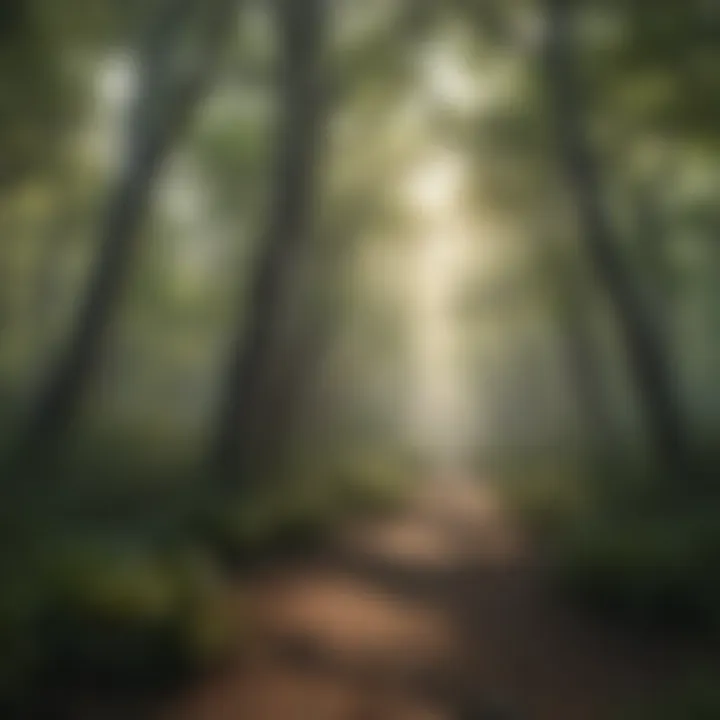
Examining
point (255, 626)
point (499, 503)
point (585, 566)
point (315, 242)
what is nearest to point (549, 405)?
point (499, 503)

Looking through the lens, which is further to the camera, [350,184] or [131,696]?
[350,184]

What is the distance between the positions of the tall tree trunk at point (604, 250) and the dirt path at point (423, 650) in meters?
1.49

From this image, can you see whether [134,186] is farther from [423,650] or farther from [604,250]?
[604,250]

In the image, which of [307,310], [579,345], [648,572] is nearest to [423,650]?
[648,572]

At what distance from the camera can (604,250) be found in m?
8.67

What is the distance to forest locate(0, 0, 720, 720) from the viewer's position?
18.7 ft

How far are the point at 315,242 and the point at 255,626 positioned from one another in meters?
4.46

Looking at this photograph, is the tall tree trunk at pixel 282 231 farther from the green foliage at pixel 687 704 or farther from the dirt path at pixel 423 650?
the green foliage at pixel 687 704

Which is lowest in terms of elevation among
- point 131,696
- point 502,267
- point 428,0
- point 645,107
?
point 131,696

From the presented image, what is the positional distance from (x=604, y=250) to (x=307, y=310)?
363 centimetres

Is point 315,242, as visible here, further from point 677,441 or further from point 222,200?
point 677,441

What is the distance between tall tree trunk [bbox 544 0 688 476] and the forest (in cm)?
3

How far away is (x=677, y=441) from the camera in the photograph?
27.4ft

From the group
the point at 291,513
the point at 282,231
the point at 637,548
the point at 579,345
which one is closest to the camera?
the point at 637,548
